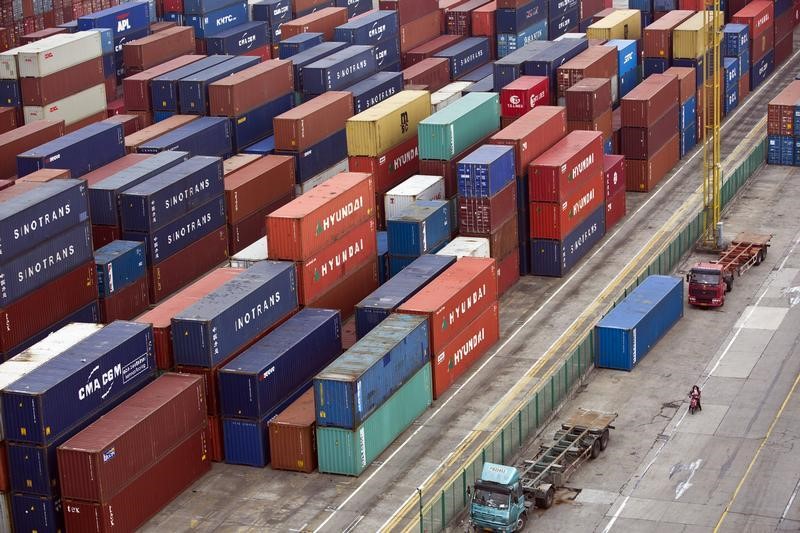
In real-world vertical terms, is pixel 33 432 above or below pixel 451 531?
above

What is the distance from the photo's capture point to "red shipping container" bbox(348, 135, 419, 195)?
382ft

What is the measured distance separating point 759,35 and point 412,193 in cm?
6318

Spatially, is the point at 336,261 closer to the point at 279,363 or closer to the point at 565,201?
the point at 279,363

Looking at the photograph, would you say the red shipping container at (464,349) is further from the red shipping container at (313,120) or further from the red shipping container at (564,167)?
the red shipping container at (313,120)

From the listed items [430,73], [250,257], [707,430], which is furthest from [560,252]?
[430,73]

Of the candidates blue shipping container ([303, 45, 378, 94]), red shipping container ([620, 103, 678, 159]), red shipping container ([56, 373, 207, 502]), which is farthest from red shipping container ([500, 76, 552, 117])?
red shipping container ([56, 373, 207, 502])

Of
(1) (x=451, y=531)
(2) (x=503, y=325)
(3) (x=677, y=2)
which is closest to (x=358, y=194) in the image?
(2) (x=503, y=325)

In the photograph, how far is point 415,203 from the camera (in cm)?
10706

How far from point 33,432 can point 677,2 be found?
9736 cm

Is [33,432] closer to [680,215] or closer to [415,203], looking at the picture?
[415,203]

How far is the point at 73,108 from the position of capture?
13025 cm

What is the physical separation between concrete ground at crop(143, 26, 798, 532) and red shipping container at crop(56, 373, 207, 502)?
375cm

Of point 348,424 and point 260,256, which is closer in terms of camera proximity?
point 348,424

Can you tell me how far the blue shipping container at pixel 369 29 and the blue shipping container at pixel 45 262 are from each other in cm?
5447
